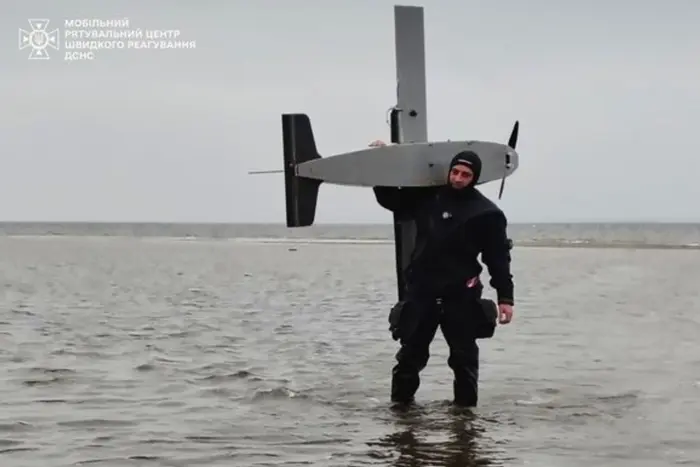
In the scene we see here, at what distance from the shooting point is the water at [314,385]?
644 centimetres

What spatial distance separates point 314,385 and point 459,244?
2.32 m

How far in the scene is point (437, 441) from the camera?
664cm

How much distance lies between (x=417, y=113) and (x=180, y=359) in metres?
3.83

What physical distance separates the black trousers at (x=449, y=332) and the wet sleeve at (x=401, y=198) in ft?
2.59

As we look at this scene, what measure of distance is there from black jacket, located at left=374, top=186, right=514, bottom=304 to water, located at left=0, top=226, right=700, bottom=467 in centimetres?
104

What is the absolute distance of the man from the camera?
768 centimetres

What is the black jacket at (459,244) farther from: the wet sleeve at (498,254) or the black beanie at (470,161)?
the black beanie at (470,161)

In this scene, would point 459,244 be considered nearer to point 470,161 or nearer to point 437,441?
point 470,161

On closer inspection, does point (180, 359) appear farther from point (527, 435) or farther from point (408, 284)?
point (527, 435)

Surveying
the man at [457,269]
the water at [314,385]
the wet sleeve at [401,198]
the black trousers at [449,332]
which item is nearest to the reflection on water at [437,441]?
the water at [314,385]

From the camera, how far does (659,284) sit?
24.2 m

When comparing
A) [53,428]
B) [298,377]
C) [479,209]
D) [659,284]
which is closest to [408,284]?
[479,209]

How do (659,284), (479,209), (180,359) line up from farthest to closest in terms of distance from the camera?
(659,284) → (180,359) → (479,209)

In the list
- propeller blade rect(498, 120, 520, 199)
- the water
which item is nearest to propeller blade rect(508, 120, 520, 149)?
propeller blade rect(498, 120, 520, 199)
